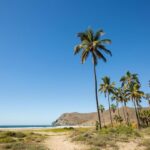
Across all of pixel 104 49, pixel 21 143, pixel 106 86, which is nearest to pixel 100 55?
pixel 104 49

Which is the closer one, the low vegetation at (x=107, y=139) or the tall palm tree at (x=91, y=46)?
the low vegetation at (x=107, y=139)

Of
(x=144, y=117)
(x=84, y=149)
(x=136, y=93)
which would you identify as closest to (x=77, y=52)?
(x=84, y=149)

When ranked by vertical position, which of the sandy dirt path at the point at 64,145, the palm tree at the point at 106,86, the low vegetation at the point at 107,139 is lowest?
the sandy dirt path at the point at 64,145

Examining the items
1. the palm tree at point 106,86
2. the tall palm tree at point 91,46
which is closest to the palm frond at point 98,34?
the tall palm tree at point 91,46

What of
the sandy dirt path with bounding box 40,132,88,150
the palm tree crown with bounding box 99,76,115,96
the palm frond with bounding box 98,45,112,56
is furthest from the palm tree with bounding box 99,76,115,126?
the sandy dirt path with bounding box 40,132,88,150

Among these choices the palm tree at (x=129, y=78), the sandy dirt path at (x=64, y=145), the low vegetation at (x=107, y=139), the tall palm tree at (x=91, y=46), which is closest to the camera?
the low vegetation at (x=107, y=139)

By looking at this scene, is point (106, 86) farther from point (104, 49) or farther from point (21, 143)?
point (21, 143)

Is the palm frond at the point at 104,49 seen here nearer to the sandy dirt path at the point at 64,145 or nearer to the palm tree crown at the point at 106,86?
the sandy dirt path at the point at 64,145

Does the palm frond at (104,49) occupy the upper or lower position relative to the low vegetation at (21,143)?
upper

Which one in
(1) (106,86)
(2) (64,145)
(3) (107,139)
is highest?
(1) (106,86)

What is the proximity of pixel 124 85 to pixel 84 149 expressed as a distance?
42.4 meters

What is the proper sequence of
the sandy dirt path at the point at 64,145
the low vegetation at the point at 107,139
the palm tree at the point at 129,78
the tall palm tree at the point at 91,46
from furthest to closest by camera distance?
the palm tree at the point at 129,78 → the tall palm tree at the point at 91,46 → the sandy dirt path at the point at 64,145 → the low vegetation at the point at 107,139

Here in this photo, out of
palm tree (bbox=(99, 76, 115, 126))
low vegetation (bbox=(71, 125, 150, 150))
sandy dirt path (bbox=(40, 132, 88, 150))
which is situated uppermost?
palm tree (bbox=(99, 76, 115, 126))

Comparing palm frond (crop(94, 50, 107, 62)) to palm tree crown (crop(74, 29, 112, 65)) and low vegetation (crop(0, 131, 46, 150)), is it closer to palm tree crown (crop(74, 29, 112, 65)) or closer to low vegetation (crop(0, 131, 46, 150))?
palm tree crown (crop(74, 29, 112, 65))
